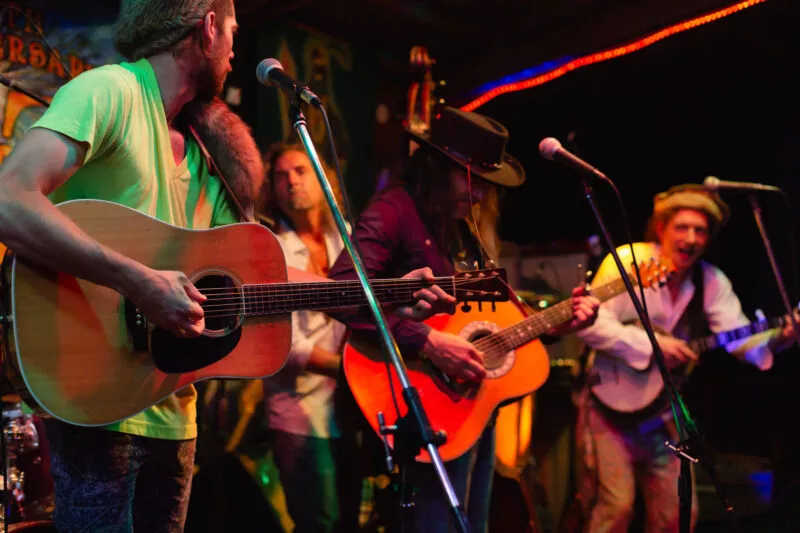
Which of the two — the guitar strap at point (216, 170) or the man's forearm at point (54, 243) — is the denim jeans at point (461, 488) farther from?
the man's forearm at point (54, 243)

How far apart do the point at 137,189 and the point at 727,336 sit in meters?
4.00

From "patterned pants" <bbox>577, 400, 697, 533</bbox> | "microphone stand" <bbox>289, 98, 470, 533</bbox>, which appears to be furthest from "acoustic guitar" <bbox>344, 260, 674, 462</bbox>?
"microphone stand" <bbox>289, 98, 470, 533</bbox>

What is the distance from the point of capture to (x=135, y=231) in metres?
1.99

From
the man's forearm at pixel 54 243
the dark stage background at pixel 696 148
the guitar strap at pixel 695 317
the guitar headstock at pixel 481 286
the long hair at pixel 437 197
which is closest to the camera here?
the man's forearm at pixel 54 243

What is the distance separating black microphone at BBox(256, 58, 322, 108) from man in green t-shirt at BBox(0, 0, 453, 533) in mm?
244

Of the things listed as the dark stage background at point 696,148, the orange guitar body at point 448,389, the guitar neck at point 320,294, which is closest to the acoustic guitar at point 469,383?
the orange guitar body at point 448,389

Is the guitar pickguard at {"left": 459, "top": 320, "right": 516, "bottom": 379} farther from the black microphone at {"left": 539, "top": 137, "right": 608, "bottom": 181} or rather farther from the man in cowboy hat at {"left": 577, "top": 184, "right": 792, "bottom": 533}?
the man in cowboy hat at {"left": 577, "top": 184, "right": 792, "bottom": 533}

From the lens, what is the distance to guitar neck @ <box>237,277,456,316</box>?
2.21 m

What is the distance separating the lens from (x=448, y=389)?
3.32 metres

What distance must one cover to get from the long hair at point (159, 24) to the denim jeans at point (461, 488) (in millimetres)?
1815

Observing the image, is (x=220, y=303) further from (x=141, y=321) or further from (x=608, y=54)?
(x=608, y=54)

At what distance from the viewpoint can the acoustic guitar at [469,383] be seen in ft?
10.6

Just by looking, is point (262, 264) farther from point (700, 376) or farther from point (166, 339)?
point (700, 376)

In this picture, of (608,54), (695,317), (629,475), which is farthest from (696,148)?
(629,475)
